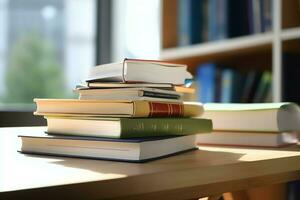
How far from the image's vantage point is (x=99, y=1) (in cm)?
229

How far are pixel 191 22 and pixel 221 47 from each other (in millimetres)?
254

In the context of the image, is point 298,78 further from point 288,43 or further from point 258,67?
point 258,67

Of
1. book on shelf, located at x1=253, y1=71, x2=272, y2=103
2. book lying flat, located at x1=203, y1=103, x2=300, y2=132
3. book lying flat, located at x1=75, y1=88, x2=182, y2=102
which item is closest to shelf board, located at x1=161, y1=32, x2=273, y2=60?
book on shelf, located at x1=253, y1=71, x2=272, y2=103

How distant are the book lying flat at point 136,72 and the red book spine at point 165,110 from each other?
0.04 meters

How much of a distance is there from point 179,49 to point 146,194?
50.4 inches

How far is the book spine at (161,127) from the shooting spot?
654 mm

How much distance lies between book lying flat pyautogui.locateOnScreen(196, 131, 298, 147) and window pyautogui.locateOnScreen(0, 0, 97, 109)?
1276 mm

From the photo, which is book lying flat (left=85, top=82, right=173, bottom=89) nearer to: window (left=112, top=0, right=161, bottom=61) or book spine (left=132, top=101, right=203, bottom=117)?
book spine (left=132, top=101, right=203, bottom=117)

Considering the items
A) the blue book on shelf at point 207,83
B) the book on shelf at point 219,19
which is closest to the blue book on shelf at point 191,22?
the book on shelf at point 219,19

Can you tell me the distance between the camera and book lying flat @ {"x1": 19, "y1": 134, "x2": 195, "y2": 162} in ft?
2.05

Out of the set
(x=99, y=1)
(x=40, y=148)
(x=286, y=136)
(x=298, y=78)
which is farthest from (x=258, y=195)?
(x=99, y=1)

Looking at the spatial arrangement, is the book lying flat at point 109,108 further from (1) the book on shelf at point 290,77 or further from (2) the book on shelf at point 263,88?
(2) the book on shelf at point 263,88

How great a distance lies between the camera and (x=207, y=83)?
173 centimetres

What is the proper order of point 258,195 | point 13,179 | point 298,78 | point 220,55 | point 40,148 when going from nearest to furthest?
point 13,179 < point 40,148 < point 258,195 < point 298,78 < point 220,55
